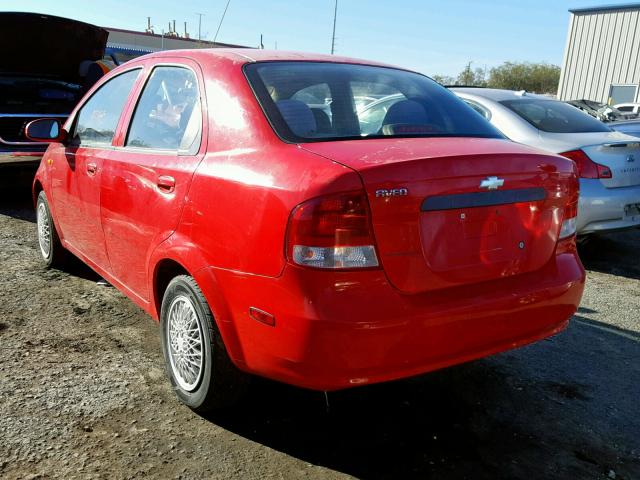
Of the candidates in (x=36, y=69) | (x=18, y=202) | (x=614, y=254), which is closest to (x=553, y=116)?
(x=614, y=254)

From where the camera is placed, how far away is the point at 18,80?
27.4ft

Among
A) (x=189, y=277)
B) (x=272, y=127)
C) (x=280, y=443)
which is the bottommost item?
(x=280, y=443)

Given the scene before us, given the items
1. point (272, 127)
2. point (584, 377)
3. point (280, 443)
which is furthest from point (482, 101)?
point (280, 443)

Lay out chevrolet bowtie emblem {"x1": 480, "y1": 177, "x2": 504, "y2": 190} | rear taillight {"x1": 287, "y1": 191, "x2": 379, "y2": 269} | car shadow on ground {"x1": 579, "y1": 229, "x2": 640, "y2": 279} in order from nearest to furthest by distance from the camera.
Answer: rear taillight {"x1": 287, "y1": 191, "x2": 379, "y2": 269} < chevrolet bowtie emblem {"x1": 480, "y1": 177, "x2": 504, "y2": 190} < car shadow on ground {"x1": 579, "y1": 229, "x2": 640, "y2": 279}

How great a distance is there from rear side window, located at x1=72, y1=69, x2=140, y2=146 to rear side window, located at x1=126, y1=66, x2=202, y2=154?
0.91ft

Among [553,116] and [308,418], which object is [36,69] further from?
[308,418]

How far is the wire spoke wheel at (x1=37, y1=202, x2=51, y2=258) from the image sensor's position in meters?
4.82

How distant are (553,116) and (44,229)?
4.95 m

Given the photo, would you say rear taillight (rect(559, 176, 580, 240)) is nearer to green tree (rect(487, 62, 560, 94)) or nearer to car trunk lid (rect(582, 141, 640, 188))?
car trunk lid (rect(582, 141, 640, 188))

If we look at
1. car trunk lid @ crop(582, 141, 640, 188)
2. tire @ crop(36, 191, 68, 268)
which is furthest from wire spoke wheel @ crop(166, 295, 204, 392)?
car trunk lid @ crop(582, 141, 640, 188)

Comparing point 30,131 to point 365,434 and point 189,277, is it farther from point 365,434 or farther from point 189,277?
point 365,434

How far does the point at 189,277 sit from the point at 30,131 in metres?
2.25

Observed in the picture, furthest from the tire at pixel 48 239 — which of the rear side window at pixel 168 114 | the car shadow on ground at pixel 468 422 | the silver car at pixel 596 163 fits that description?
the silver car at pixel 596 163

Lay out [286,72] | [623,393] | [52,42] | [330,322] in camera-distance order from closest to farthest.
A: 1. [330,322]
2. [286,72]
3. [623,393]
4. [52,42]
